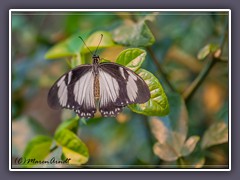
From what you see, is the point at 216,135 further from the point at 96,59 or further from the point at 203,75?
the point at 96,59

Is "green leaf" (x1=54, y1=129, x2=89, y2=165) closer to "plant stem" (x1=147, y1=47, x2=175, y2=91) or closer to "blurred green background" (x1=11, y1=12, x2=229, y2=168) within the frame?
"blurred green background" (x1=11, y1=12, x2=229, y2=168)

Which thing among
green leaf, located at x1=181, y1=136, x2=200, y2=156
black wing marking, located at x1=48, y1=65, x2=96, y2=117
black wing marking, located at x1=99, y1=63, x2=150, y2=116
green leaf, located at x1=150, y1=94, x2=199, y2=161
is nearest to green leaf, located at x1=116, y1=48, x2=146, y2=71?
black wing marking, located at x1=99, y1=63, x2=150, y2=116

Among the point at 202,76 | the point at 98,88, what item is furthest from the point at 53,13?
the point at 202,76

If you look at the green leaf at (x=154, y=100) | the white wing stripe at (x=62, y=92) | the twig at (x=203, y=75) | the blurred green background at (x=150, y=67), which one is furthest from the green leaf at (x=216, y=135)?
the white wing stripe at (x=62, y=92)

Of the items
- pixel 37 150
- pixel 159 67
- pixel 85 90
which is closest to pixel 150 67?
pixel 159 67

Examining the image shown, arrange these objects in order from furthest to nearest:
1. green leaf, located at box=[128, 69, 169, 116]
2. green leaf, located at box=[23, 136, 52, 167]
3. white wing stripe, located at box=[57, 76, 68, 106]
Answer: green leaf, located at box=[23, 136, 52, 167] < white wing stripe, located at box=[57, 76, 68, 106] < green leaf, located at box=[128, 69, 169, 116]
